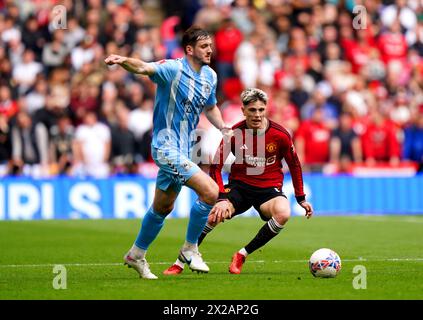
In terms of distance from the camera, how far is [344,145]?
22109mm

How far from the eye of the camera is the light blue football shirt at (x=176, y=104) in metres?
10.6

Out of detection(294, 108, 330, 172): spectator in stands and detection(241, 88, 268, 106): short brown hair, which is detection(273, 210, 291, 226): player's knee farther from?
detection(294, 108, 330, 172): spectator in stands

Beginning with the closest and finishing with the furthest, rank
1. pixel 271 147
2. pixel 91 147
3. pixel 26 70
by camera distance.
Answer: pixel 271 147, pixel 91 147, pixel 26 70

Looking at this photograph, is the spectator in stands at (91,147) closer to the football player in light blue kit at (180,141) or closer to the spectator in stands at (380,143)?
the spectator in stands at (380,143)

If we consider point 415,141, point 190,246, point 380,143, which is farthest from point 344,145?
point 190,246

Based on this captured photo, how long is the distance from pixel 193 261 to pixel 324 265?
53.5 inches

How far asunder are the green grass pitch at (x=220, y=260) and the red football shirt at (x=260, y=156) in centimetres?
94

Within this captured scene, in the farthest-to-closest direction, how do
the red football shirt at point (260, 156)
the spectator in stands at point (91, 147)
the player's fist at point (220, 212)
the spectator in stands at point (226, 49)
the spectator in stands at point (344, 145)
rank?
the spectator in stands at point (226, 49) < the spectator in stands at point (344, 145) < the spectator in stands at point (91, 147) < the red football shirt at point (260, 156) < the player's fist at point (220, 212)

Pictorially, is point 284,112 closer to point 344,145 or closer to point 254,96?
point 344,145

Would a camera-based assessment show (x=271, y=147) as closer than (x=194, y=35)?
No

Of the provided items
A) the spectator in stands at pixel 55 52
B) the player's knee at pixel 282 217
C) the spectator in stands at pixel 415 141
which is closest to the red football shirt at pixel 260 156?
the player's knee at pixel 282 217

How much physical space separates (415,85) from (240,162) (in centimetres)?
1389

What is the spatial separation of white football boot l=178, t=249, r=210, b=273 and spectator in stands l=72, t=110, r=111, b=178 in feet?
33.9
